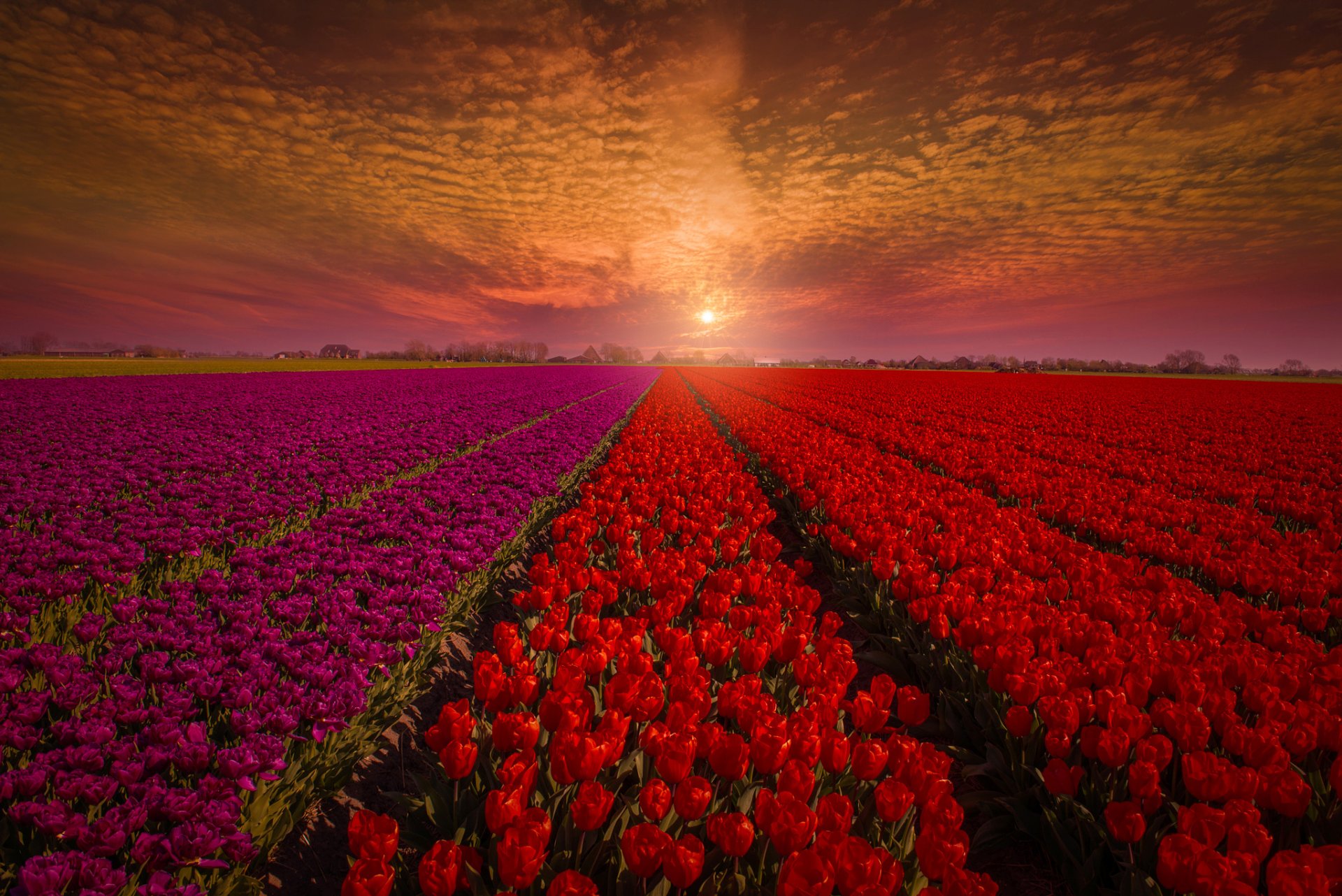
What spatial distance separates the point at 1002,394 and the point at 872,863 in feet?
131

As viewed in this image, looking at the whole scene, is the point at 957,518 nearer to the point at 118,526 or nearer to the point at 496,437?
the point at 118,526

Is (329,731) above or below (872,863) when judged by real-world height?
below

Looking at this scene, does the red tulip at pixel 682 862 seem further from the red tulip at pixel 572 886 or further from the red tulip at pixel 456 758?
the red tulip at pixel 456 758

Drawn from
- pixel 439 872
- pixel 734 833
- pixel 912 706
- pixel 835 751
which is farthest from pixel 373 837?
pixel 912 706

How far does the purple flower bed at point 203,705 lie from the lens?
2025 millimetres

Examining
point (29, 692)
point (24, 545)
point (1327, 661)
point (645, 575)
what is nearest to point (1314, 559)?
point (1327, 661)

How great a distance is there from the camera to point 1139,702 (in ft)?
9.11

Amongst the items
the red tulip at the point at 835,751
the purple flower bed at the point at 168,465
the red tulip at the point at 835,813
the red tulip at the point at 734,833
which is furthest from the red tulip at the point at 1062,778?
the purple flower bed at the point at 168,465

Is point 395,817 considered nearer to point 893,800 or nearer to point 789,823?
Result: point 789,823

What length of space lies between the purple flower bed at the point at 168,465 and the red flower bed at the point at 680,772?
357cm

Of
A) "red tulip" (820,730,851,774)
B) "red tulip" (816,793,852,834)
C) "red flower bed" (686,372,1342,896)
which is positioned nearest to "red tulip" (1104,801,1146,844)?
"red flower bed" (686,372,1342,896)

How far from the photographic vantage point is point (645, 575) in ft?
14.4

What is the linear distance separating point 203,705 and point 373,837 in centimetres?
224

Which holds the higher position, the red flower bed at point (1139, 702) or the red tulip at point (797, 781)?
the red tulip at point (797, 781)
